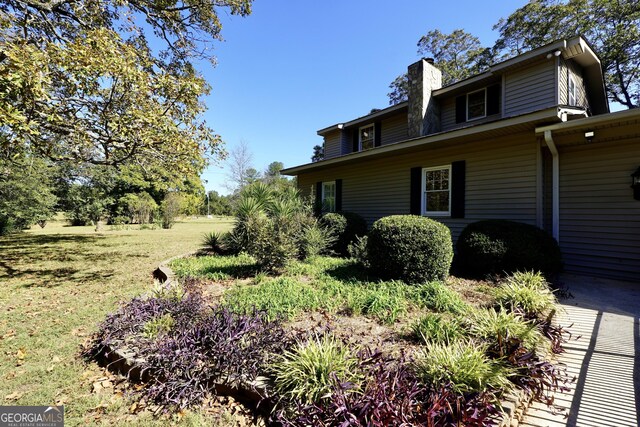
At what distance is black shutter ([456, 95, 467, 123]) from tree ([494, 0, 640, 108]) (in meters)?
10.9

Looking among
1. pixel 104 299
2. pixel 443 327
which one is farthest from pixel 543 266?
pixel 104 299

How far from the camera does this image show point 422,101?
33.5ft

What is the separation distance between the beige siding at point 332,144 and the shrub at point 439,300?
10.7 m

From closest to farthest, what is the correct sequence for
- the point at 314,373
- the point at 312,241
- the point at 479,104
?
the point at 314,373, the point at 312,241, the point at 479,104

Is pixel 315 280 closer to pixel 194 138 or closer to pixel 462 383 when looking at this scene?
pixel 462 383

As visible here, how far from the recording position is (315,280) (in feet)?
18.0

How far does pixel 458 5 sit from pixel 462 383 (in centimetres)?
1297

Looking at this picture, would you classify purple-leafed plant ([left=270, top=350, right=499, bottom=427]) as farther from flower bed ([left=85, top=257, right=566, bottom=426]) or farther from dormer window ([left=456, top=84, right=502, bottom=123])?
dormer window ([left=456, top=84, right=502, bottom=123])

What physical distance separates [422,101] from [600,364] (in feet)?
30.6

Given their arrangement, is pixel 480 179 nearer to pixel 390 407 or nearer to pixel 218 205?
pixel 390 407

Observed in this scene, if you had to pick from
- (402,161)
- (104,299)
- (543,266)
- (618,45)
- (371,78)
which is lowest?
(104,299)

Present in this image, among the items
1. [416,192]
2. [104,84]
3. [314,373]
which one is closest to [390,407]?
[314,373]

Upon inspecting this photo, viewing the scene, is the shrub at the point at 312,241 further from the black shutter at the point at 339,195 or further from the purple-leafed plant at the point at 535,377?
the purple-leafed plant at the point at 535,377

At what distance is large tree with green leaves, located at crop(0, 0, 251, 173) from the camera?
451 centimetres
